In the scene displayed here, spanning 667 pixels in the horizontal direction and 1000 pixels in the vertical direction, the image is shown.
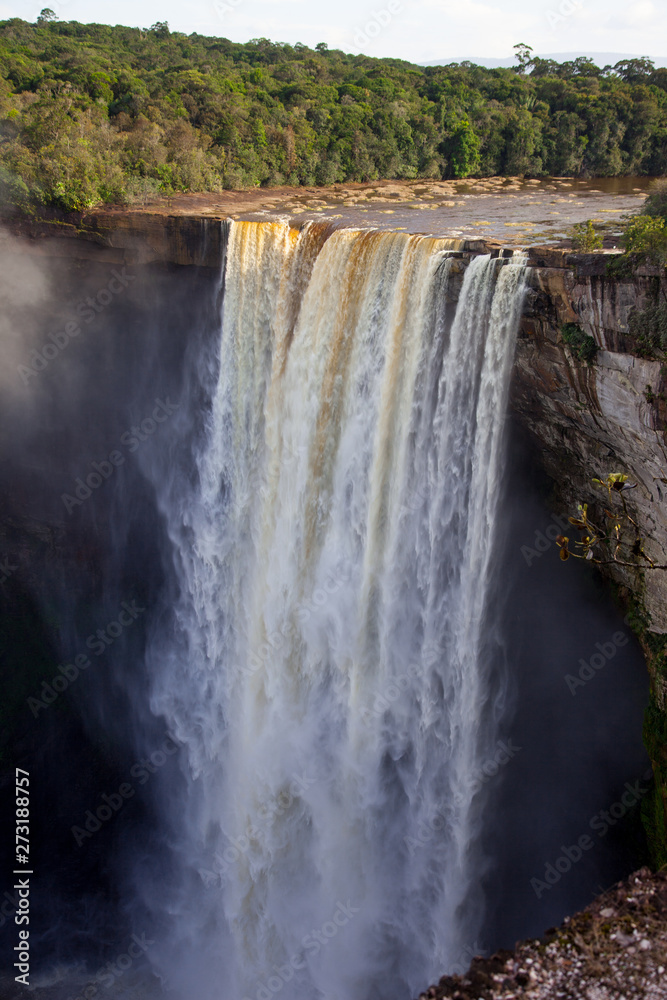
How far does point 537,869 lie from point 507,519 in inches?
244

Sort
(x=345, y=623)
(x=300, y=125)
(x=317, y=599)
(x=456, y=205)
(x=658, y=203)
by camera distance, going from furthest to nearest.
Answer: (x=300, y=125) → (x=456, y=205) → (x=317, y=599) → (x=345, y=623) → (x=658, y=203)

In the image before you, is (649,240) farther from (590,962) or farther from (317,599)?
(317,599)

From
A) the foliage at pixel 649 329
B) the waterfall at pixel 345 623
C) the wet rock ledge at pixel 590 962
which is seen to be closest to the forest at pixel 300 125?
the waterfall at pixel 345 623

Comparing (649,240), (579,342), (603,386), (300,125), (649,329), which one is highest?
(300,125)

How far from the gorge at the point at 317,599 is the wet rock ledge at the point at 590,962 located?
11.4 ft

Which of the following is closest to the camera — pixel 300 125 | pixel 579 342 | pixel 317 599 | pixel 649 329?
pixel 649 329

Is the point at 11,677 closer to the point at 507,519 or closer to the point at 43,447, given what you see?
the point at 43,447

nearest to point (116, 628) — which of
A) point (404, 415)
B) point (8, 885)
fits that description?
point (8, 885)

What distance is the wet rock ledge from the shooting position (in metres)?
5.90

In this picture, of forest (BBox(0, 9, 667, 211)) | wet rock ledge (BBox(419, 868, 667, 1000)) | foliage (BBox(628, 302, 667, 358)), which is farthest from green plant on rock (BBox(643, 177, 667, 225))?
forest (BBox(0, 9, 667, 211))

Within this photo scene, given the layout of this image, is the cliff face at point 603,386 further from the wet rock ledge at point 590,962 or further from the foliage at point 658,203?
the wet rock ledge at point 590,962

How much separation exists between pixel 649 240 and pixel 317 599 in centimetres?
800

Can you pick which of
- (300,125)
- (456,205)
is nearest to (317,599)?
(456,205)

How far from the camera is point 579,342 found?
891 centimetres
